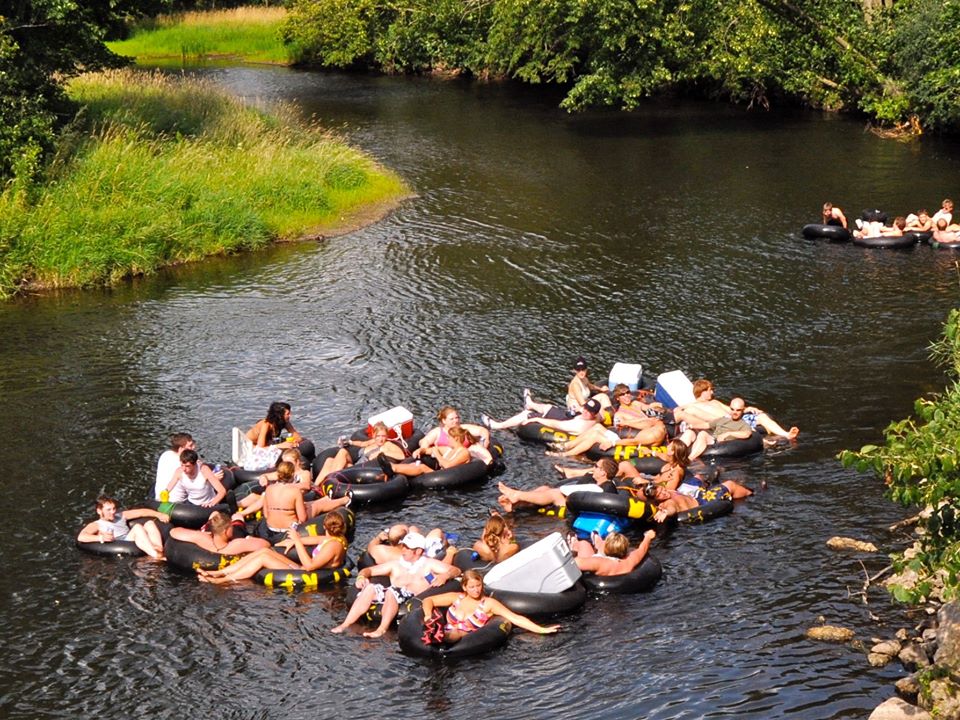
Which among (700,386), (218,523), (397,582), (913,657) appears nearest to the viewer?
(913,657)

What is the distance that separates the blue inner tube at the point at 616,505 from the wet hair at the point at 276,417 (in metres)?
4.75

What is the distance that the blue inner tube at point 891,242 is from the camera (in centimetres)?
2825

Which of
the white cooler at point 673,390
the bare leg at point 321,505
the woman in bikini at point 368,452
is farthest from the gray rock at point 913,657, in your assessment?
the woman in bikini at point 368,452

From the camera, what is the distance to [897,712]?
38.0ft

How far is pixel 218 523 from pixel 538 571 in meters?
4.06

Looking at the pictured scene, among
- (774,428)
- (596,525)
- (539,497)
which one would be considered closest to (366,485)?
(539,497)

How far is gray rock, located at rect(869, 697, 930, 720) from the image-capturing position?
37.7ft

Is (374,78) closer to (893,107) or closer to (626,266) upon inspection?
(893,107)

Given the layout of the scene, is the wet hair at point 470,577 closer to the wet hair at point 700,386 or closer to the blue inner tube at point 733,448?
the blue inner tube at point 733,448

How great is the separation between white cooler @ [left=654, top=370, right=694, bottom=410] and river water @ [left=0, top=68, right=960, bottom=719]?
1263mm

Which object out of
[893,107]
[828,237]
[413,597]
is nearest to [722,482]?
[413,597]

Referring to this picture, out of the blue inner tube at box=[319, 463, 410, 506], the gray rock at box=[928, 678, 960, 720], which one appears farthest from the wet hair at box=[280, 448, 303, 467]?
the gray rock at box=[928, 678, 960, 720]

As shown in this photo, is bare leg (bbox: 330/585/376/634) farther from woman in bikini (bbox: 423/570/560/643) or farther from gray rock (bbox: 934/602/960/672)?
gray rock (bbox: 934/602/960/672)

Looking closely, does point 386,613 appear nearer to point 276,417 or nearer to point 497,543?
point 497,543
